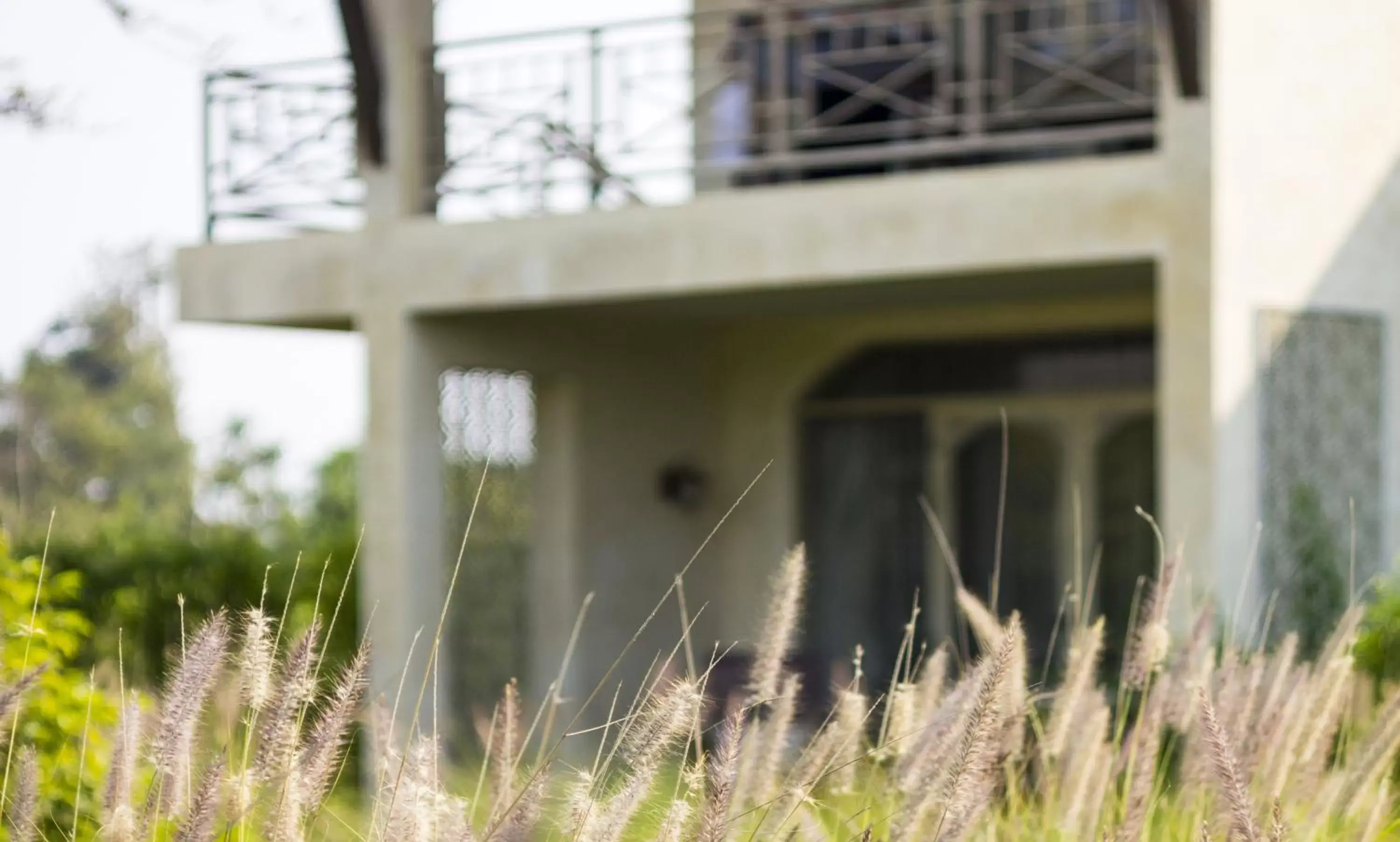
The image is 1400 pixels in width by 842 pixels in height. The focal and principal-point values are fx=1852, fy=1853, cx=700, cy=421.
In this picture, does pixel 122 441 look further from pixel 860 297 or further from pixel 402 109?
pixel 860 297

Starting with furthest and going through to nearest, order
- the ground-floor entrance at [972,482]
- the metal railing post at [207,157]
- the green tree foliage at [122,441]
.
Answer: the green tree foliage at [122,441], the ground-floor entrance at [972,482], the metal railing post at [207,157]

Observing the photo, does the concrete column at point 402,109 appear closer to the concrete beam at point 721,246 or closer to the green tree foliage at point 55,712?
the concrete beam at point 721,246

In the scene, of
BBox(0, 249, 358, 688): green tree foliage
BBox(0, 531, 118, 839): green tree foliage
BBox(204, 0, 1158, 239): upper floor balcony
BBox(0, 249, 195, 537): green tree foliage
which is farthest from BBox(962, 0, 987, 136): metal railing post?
BBox(0, 249, 195, 537): green tree foliage

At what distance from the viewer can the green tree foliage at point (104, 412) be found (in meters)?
33.4

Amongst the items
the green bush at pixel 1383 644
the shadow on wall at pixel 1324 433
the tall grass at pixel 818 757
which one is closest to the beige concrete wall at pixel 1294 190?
the shadow on wall at pixel 1324 433

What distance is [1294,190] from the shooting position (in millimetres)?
8391

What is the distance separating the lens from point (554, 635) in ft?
37.3

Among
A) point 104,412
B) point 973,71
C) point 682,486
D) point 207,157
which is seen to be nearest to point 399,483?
point 207,157

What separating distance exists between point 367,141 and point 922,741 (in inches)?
300

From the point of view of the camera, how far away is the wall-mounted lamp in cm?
1216

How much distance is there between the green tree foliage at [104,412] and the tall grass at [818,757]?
3059 centimetres

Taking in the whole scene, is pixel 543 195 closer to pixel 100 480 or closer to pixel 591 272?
pixel 591 272

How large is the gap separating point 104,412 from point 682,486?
24194 mm

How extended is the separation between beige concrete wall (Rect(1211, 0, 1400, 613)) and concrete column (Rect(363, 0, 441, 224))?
14.4ft
